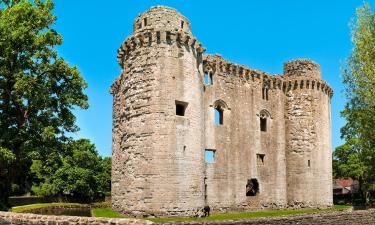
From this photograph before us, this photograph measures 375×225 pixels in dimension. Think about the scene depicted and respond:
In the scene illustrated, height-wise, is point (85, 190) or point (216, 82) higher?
point (216, 82)

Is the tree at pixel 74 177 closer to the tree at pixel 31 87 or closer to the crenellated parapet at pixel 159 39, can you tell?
the tree at pixel 31 87

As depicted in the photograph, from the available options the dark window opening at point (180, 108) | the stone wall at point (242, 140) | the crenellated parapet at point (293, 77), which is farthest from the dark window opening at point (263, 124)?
the dark window opening at point (180, 108)

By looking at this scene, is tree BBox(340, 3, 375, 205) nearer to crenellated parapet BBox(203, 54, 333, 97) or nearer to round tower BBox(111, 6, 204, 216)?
crenellated parapet BBox(203, 54, 333, 97)

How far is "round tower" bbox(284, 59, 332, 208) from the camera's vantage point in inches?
1344

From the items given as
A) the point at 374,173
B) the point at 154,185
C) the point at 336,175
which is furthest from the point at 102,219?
the point at 336,175

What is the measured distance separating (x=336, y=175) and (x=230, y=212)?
2979 centimetres

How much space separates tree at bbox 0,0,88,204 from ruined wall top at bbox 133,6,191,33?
6338 mm

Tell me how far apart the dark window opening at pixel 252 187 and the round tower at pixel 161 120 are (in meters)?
7.80

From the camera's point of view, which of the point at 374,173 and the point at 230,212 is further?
the point at 374,173

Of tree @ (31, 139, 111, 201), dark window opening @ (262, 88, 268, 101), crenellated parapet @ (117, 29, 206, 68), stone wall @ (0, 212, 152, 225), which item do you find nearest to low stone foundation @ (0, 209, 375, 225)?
stone wall @ (0, 212, 152, 225)

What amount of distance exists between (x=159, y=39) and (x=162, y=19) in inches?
49.9

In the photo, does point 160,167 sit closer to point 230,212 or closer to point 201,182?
point 201,182

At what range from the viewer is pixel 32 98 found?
26391 mm

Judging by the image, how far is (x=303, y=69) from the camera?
119 feet
